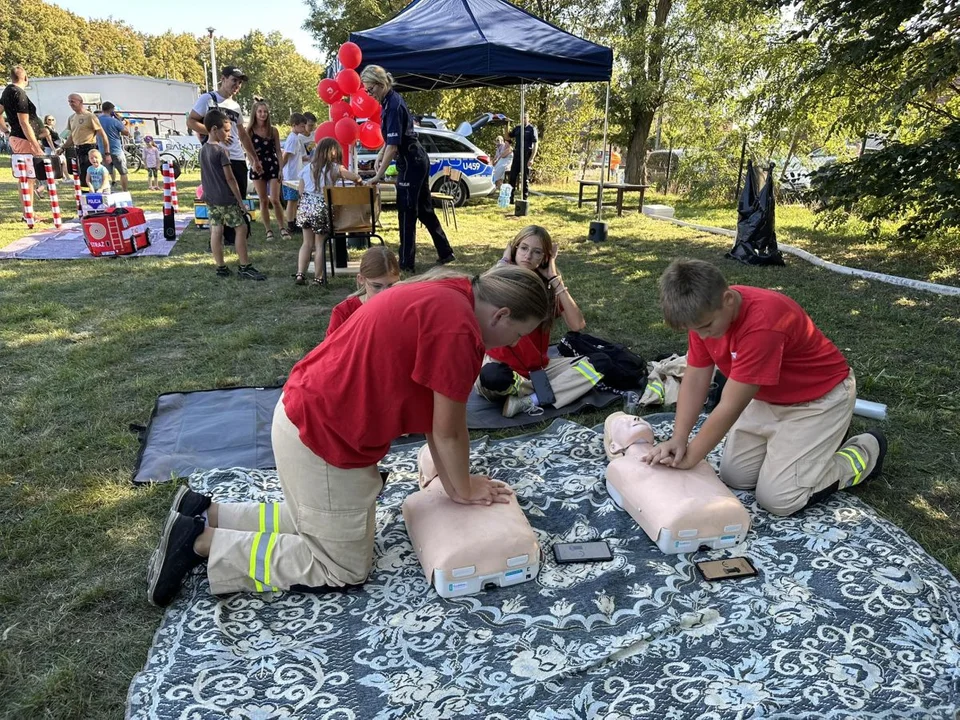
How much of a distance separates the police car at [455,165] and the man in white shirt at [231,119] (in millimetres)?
3271

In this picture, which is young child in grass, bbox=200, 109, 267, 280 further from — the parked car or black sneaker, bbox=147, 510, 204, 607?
the parked car

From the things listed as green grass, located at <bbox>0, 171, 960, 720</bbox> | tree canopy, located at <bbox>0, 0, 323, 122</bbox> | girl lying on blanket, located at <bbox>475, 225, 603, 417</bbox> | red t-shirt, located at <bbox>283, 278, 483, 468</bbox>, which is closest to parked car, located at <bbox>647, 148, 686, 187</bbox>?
green grass, located at <bbox>0, 171, 960, 720</bbox>

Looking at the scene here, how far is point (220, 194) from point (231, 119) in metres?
2.13

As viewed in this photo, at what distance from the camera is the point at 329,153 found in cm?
632

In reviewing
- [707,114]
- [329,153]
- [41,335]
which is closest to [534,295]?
[41,335]

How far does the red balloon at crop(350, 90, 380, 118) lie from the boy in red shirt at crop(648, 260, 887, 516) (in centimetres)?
614

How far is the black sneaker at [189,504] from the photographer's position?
7.41ft

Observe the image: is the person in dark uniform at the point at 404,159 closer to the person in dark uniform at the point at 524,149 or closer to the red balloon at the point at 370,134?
the red balloon at the point at 370,134

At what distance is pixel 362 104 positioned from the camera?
7672 mm

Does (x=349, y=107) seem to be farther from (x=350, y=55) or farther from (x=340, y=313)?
(x=340, y=313)

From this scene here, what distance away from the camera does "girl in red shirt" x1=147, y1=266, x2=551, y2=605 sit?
→ 188cm

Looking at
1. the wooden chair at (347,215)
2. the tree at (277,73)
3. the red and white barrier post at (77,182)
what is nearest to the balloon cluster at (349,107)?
the wooden chair at (347,215)

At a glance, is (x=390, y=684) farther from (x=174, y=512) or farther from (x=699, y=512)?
(x=699, y=512)

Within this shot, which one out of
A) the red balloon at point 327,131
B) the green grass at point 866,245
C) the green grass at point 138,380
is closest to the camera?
the green grass at point 138,380
